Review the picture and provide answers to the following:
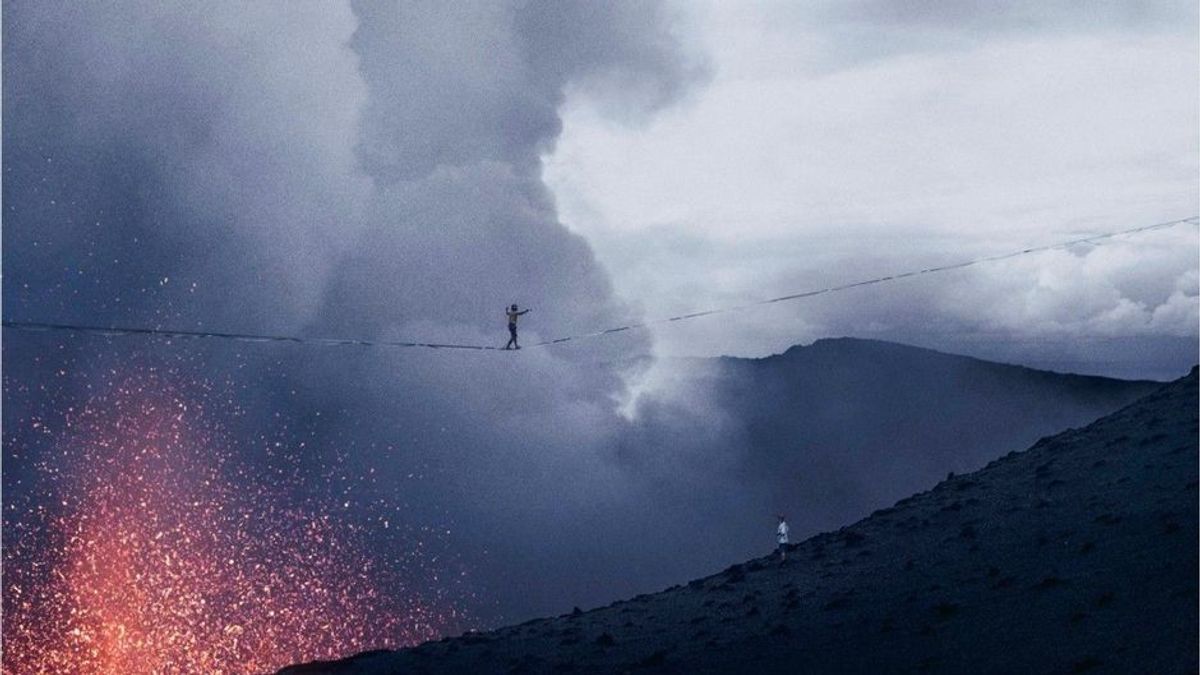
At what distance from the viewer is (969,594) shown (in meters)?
35.0

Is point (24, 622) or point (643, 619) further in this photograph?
point (24, 622)

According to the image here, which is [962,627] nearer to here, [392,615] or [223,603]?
[223,603]

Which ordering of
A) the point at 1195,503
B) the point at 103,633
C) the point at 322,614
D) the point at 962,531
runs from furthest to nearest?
the point at 322,614 → the point at 103,633 → the point at 962,531 → the point at 1195,503

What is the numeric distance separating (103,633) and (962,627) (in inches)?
3929

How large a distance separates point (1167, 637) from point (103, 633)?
106m

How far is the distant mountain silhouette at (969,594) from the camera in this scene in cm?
2897

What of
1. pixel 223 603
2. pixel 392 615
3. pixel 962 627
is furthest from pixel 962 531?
pixel 392 615

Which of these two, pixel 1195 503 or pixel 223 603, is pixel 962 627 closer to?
pixel 1195 503

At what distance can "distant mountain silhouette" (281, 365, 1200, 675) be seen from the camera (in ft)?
95.0

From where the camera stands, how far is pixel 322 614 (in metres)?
177

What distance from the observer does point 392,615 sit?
197500mm

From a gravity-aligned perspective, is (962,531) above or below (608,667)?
above

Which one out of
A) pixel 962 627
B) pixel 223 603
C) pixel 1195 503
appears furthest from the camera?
pixel 223 603

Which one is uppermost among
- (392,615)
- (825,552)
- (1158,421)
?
(1158,421)
